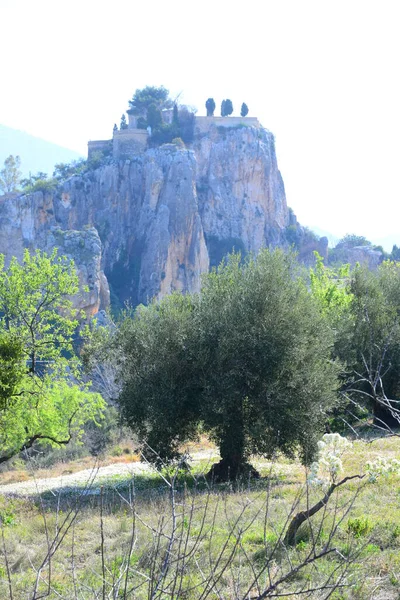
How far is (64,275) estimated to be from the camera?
15797 mm

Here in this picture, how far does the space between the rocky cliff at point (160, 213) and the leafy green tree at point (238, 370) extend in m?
65.0

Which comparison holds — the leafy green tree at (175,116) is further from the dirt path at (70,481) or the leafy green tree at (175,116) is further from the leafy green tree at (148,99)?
the dirt path at (70,481)

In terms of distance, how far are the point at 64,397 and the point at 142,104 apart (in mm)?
84544

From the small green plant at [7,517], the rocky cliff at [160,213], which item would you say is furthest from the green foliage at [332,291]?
the rocky cliff at [160,213]

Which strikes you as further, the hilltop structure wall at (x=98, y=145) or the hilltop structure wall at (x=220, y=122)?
the hilltop structure wall at (x=220, y=122)

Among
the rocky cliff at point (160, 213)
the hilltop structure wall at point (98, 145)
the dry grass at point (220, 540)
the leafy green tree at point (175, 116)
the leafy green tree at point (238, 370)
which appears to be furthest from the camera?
the hilltop structure wall at point (98, 145)

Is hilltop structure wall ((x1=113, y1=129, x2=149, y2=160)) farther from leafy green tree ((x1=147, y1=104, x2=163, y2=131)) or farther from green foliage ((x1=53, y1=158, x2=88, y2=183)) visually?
green foliage ((x1=53, y1=158, x2=88, y2=183))

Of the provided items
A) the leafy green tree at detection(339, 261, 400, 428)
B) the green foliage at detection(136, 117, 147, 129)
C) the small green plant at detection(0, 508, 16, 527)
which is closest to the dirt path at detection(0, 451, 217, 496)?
the small green plant at detection(0, 508, 16, 527)

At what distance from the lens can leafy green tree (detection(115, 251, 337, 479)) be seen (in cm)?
1432

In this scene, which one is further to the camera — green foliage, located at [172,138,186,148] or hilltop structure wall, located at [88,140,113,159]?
hilltop structure wall, located at [88,140,113,159]

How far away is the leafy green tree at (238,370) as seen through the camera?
14.3 metres

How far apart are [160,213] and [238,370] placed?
7634cm

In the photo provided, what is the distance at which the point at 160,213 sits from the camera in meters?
89.1

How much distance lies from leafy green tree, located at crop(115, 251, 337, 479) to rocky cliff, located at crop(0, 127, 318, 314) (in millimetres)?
65036
